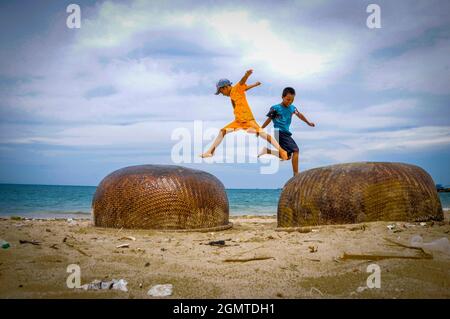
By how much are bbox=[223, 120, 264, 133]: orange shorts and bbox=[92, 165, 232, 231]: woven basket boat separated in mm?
1130

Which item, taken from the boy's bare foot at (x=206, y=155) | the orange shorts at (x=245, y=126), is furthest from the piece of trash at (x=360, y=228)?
the boy's bare foot at (x=206, y=155)

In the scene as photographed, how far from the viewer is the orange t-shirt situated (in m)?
7.23

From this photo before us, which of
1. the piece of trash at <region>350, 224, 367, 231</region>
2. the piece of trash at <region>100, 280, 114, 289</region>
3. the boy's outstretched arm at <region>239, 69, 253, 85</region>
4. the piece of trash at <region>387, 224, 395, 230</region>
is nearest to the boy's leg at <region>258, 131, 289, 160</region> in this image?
the boy's outstretched arm at <region>239, 69, 253, 85</region>

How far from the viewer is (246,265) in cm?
355

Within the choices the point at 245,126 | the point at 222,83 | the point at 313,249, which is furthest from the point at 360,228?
the point at 222,83

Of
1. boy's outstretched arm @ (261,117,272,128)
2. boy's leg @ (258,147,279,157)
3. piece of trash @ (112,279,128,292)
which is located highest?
boy's outstretched arm @ (261,117,272,128)

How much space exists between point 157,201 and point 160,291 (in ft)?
12.1

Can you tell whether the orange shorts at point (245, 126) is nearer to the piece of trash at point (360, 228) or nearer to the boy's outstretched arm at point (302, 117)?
the boy's outstretched arm at point (302, 117)

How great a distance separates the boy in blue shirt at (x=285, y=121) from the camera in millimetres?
7589

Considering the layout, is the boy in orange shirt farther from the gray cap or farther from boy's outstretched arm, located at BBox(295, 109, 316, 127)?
boy's outstretched arm, located at BBox(295, 109, 316, 127)

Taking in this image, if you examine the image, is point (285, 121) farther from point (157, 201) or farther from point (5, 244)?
point (5, 244)
